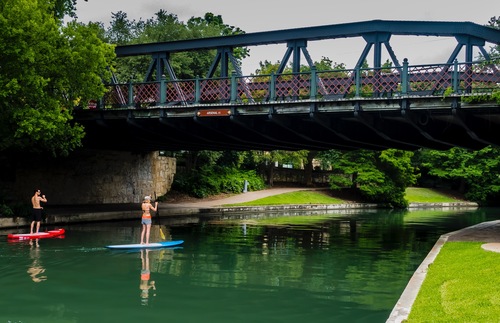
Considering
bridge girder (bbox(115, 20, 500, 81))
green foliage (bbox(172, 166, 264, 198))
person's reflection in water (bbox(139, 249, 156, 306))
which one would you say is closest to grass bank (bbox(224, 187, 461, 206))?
green foliage (bbox(172, 166, 264, 198))

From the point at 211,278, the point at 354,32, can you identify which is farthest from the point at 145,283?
the point at 354,32

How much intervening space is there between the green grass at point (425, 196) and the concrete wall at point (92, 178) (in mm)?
28102

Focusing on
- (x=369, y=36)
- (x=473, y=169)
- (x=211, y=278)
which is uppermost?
(x=369, y=36)

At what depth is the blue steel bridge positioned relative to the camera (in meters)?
21.3

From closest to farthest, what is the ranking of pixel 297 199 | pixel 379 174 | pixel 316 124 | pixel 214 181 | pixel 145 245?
pixel 145 245 → pixel 316 124 → pixel 297 199 → pixel 214 181 → pixel 379 174

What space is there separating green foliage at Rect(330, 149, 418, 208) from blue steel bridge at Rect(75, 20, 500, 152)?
74.1 feet

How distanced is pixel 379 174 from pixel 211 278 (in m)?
40.9

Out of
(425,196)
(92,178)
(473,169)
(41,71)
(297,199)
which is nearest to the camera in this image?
(41,71)

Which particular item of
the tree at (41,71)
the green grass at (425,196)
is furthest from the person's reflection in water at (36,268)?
the green grass at (425,196)

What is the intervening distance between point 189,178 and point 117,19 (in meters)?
34.5

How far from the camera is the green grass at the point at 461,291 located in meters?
8.76

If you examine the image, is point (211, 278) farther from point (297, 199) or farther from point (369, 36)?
point (297, 199)

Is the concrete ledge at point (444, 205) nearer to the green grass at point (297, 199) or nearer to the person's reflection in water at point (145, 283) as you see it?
the green grass at point (297, 199)

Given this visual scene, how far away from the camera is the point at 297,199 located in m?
49.8
